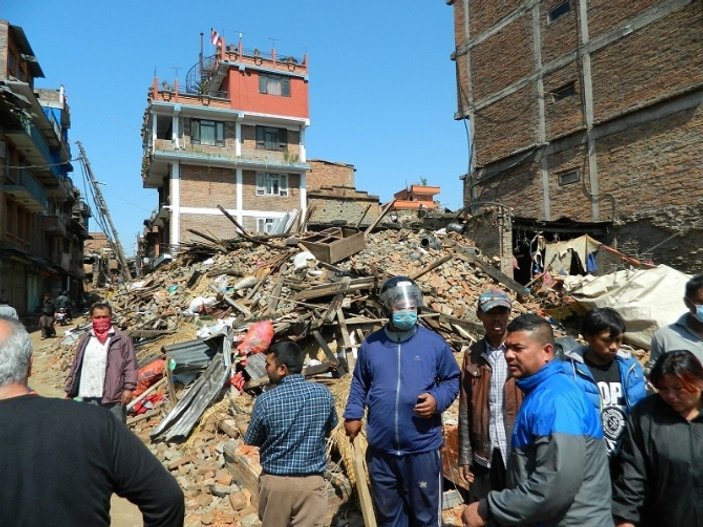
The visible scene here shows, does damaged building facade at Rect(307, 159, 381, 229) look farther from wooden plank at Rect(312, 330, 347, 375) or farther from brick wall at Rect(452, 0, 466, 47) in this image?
wooden plank at Rect(312, 330, 347, 375)

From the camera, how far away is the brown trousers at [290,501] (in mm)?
2697

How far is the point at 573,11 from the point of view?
15609 millimetres

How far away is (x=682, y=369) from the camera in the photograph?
6.66 feet

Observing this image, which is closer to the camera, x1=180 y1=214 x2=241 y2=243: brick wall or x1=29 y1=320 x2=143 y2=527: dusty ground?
x1=29 y1=320 x2=143 y2=527: dusty ground

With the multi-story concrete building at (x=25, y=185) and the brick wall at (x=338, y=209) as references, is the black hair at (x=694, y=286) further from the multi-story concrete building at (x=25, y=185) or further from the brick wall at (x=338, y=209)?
the brick wall at (x=338, y=209)

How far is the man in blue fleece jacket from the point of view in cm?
280

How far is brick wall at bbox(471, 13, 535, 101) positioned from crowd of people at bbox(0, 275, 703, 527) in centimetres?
1706

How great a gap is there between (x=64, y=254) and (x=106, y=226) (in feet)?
32.9

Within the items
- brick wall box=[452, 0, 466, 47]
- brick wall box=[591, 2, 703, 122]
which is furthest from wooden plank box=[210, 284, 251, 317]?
brick wall box=[452, 0, 466, 47]

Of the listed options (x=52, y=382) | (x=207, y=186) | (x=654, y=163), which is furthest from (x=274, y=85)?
(x=52, y=382)

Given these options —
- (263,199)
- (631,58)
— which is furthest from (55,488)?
(263,199)

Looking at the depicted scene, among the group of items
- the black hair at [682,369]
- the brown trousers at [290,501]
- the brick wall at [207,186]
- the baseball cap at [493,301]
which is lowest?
the brown trousers at [290,501]

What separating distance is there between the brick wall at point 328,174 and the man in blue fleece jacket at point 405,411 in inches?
1256

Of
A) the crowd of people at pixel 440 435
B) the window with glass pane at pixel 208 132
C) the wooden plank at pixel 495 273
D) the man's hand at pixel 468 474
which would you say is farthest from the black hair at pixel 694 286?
the window with glass pane at pixel 208 132
